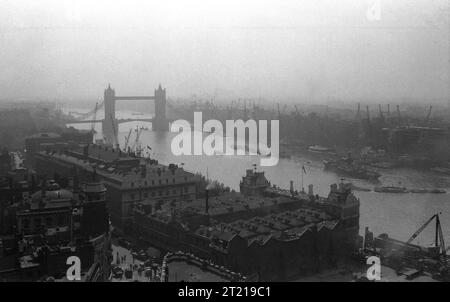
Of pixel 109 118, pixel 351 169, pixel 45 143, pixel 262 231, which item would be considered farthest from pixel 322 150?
pixel 262 231

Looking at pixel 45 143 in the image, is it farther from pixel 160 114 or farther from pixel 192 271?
pixel 160 114

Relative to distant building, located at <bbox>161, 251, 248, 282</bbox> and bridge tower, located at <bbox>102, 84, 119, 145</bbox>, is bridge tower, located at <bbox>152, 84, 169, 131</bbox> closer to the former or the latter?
bridge tower, located at <bbox>102, 84, 119, 145</bbox>

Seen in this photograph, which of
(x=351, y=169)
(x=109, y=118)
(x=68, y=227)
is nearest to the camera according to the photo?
(x=68, y=227)

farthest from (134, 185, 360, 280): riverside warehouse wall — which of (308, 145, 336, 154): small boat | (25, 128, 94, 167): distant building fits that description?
(308, 145, 336, 154): small boat

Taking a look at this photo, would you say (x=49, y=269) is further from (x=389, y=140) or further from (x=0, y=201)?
(x=389, y=140)
